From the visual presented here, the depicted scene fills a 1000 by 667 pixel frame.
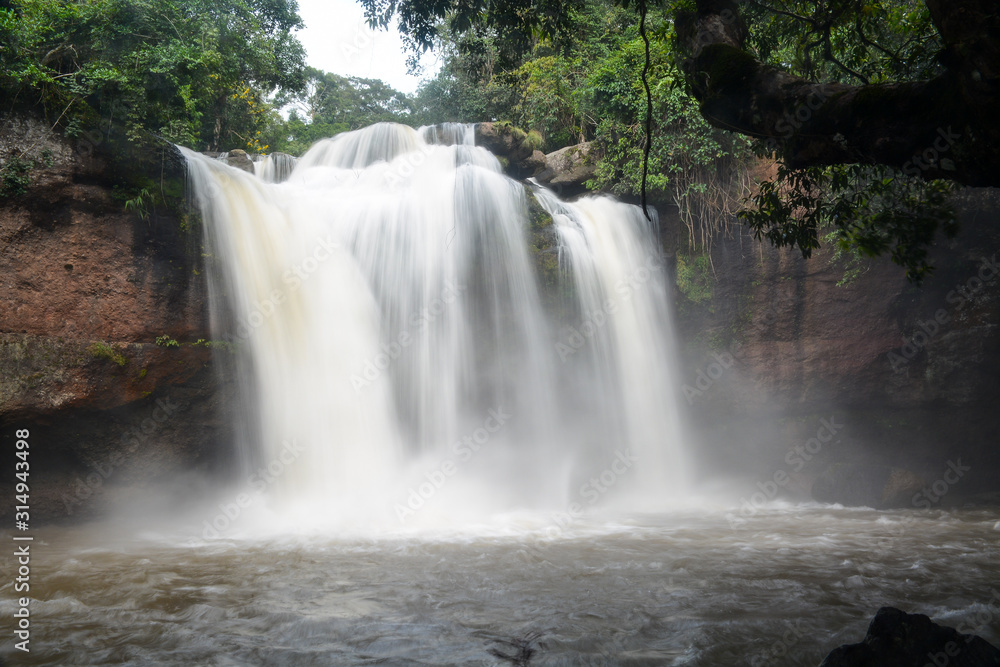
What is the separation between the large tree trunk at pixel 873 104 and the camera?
3.24 meters

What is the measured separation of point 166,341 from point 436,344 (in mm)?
4487

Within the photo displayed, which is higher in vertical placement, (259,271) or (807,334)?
(259,271)

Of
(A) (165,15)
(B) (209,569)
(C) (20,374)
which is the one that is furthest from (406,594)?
(A) (165,15)

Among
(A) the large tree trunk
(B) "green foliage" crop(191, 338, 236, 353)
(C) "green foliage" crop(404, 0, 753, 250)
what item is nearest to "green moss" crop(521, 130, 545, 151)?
(C) "green foliage" crop(404, 0, 753, 250)

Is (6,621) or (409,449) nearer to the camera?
(6,621)

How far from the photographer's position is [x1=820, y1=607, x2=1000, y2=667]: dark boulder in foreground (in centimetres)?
344

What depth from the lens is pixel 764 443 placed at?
12953mm

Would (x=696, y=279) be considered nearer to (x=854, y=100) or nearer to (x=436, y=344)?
(x=436, y=344)

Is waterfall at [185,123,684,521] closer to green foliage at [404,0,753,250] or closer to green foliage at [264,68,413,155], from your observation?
green foliage at [404,0,753,250]

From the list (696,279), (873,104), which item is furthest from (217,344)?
(696,279)

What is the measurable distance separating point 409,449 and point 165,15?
875 cm

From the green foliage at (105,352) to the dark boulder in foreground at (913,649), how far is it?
8851 millimetres

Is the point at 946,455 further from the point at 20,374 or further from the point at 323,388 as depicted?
the point at 20,374

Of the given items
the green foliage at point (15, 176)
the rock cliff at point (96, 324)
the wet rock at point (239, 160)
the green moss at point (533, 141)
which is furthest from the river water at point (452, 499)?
the green foliage at point (15, 176)
